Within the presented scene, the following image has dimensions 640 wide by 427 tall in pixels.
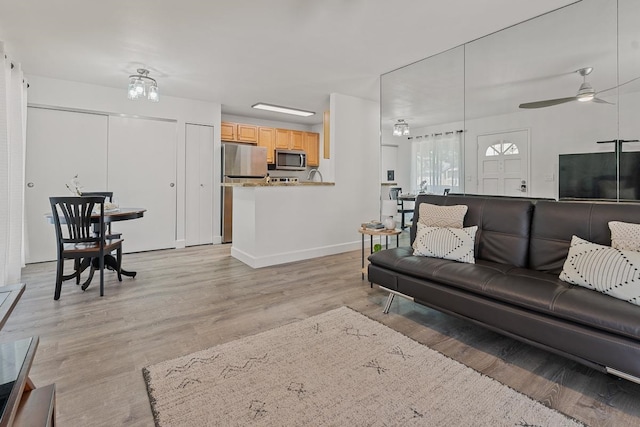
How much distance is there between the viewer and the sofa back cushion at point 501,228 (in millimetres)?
2416

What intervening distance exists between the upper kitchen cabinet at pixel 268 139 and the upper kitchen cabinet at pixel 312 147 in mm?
829

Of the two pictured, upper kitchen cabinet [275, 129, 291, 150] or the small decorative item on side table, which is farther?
upper kitchen cabinet [275, 129, 291, 150]

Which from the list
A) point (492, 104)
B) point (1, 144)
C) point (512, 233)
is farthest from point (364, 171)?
point (1, 144)

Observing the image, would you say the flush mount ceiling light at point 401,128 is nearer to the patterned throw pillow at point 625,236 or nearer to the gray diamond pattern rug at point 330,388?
the patterned throw pillow at point 625,236

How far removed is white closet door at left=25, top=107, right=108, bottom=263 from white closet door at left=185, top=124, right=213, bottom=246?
122 centimetres

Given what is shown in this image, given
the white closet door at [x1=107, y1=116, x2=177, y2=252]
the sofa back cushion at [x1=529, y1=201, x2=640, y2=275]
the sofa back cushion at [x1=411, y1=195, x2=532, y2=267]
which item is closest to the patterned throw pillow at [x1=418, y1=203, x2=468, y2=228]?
the sofa back cushion at [x1=411, y1=195, x2=532, y2=267]

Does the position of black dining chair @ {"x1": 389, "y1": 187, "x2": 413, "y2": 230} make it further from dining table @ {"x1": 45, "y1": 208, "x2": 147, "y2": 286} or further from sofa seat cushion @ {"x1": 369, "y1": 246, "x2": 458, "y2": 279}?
dining table @ {"x1": 45, "y1": 208, "x2": 147, "y2": 286}

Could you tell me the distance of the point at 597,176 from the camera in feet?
7.98

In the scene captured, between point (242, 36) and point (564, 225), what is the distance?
3.09 m

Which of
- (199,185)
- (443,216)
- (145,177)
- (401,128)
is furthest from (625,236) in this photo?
(145,177)

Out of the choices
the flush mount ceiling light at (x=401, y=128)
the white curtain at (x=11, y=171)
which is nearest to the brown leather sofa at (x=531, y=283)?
the flush mount ceiling light at (x=401, y=128)

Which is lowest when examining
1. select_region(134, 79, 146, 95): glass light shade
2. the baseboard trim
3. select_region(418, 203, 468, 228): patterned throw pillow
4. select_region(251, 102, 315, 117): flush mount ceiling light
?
the baseboard trim

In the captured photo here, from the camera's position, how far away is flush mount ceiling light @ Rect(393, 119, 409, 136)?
13.2 ft

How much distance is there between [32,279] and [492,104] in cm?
520
